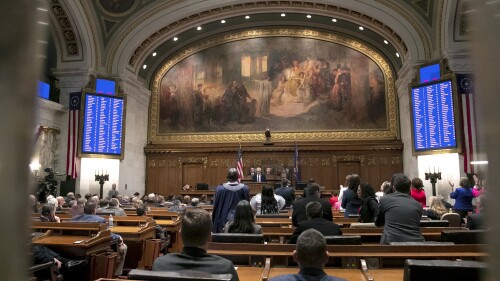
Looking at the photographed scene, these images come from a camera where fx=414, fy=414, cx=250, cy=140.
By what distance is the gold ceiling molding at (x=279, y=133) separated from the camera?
18.7m

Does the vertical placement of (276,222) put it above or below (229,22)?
below

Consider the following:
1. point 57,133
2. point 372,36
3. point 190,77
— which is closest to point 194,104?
point 190,77

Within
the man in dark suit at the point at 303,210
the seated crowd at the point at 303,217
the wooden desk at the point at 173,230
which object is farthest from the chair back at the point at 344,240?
the wooden desk at the point at 173,230

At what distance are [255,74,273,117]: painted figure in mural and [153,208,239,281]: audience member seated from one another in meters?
16.7

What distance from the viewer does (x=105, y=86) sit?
55.7 ft

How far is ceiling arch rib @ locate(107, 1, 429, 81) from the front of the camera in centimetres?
1628

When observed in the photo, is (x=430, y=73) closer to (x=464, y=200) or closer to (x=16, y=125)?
(x=464, y=200)

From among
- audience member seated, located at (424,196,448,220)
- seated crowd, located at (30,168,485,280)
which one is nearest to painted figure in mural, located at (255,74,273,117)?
seated crowd, located at (30,168,485,280)

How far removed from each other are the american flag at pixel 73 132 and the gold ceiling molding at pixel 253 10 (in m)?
2.13

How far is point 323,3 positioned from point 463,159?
330 inches

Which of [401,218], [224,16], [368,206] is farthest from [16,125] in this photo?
[224,16]

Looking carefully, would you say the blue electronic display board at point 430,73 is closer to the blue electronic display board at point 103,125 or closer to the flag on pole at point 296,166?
the flag on pole at point 296,166

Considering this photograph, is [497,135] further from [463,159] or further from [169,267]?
[463,159]

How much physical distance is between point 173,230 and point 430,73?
459 inches
